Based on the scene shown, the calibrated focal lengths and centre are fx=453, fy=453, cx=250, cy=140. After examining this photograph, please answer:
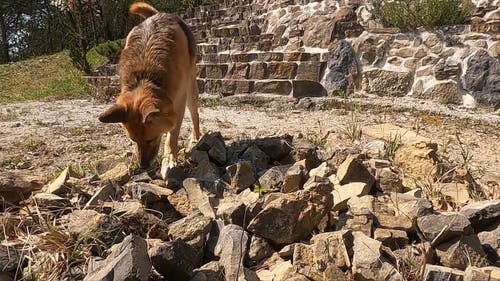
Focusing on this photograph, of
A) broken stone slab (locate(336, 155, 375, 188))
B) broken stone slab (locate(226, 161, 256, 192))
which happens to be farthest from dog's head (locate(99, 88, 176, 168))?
broken stone slab (locate(336, 155, 375, 188))

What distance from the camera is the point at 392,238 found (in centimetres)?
273

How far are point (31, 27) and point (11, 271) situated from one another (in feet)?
83.5

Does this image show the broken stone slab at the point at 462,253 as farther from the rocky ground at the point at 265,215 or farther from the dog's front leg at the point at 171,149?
the dog's front leg at the point at 171,149

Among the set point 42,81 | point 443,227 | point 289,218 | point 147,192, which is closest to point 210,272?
point 289,218

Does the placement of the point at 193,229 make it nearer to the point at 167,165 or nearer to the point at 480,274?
the point at 167,165

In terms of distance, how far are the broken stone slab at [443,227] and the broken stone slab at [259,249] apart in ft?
3.05

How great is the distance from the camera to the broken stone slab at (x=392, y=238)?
8.89 feet

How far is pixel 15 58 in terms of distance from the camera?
969 inches

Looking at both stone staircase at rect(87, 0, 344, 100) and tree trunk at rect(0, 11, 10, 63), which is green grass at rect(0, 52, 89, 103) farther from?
tree trunk at rect(0, 11, 10, 63)

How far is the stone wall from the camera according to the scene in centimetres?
729

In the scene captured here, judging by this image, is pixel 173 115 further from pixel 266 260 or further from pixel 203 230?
pixel 266 260

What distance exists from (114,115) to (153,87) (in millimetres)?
437

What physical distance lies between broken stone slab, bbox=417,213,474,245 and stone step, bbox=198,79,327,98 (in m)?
5.81

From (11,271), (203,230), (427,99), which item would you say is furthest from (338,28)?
(11,271)
